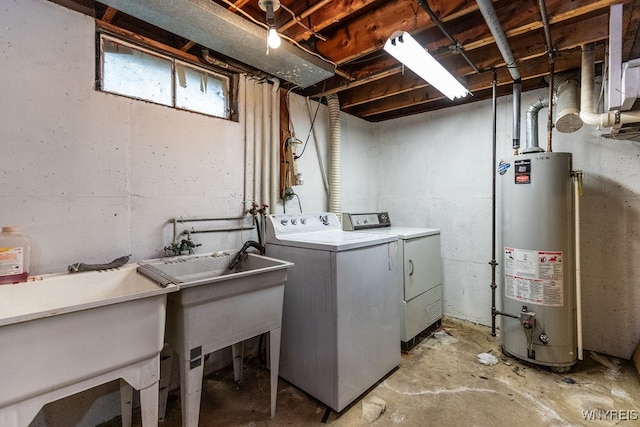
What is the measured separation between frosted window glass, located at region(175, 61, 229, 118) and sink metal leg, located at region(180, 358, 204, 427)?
1670 millimetres

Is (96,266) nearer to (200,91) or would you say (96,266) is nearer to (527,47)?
(200,91)

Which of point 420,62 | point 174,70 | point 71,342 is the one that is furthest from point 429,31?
point 71,342

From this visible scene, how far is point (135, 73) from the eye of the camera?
193 centimetres

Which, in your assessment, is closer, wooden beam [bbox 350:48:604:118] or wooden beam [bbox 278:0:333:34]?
wooden beam [bbox 278:0:333:34]

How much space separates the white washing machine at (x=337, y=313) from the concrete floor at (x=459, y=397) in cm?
13

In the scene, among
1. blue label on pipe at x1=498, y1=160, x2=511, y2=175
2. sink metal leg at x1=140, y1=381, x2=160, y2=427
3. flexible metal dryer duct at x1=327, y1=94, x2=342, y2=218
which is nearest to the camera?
sink metal leg at x1=140, y1=381, x2=160, y2=427

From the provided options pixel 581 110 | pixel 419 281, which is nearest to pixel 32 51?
pixel 419 281

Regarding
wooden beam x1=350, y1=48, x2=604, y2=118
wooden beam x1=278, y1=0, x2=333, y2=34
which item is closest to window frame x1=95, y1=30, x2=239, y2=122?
wooden beam x1=278, y1=0, x2=333, y2=34

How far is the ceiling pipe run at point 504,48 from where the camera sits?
4.74 feet

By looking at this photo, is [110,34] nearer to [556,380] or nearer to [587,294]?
[556,380]

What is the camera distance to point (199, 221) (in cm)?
214

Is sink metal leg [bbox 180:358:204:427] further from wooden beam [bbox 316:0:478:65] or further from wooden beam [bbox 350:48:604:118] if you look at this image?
wooden beam [bbox 350:48:604:118]

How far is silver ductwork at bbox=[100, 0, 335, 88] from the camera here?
1450 millimetres

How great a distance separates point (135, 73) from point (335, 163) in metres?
1.80
